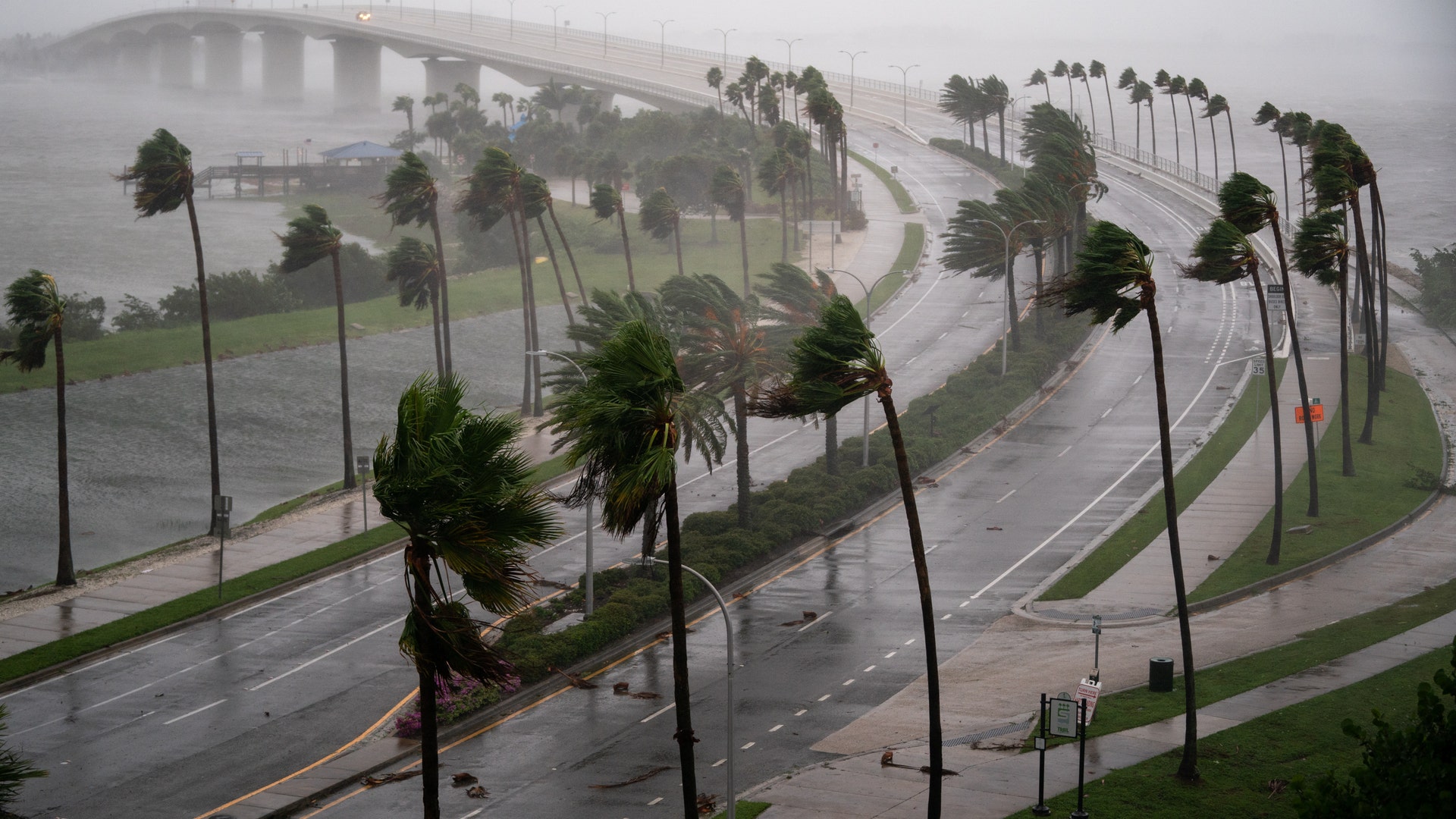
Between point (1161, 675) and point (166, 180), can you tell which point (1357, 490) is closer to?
point (1161, 675)

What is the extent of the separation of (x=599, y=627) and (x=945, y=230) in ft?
278

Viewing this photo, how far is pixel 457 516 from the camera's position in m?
18.5

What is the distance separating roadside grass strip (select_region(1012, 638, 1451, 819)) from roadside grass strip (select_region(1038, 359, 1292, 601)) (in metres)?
10.1

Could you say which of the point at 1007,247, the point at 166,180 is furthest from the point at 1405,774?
the point at 1007,247

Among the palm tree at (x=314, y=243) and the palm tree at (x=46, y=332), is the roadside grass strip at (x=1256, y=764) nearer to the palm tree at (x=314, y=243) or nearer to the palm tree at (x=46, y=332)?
the palm tree at (x=46, y=332)

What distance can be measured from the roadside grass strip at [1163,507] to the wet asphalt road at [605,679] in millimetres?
1194

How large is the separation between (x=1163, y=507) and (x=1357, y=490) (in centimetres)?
964

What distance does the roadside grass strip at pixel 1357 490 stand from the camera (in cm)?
4800

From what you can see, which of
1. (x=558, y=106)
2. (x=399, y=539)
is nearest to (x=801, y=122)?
(x=558, y=106)

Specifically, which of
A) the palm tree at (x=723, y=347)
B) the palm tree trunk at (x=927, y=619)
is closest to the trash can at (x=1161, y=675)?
the palm tree trunk at (x=927, y=619)

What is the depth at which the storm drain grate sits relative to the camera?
108ft

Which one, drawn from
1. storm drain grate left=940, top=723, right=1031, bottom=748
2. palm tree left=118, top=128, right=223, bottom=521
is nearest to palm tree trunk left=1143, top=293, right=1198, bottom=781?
storm drain grate left=940, top=723, right=1031, bottom=748

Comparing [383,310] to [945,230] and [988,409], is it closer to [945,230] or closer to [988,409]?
[945,230]

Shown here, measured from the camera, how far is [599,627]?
41344mm
